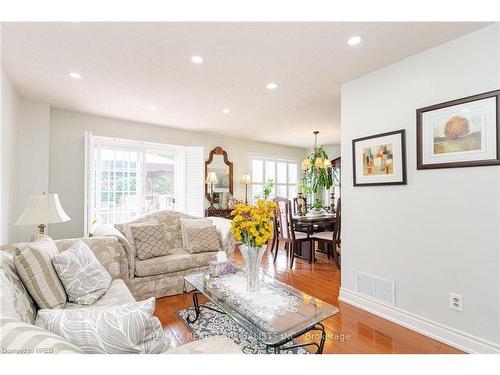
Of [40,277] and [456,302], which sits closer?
[40,277]

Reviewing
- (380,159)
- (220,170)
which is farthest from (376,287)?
(220,170)

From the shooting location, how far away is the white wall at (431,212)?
1.81 m

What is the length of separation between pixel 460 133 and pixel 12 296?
3.04 meters

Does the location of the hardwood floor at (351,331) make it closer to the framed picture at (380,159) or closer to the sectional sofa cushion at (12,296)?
the sectional sofa cushion at (12,296)

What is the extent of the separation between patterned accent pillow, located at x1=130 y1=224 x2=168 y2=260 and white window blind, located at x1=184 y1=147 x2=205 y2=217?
1827 millimetres

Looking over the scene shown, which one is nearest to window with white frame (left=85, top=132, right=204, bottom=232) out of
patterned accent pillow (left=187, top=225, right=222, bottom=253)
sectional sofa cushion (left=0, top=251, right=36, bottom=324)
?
patterned accent pillow (left=187, top=225, right=222, bottom=253)

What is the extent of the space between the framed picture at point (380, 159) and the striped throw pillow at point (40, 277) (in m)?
2.75

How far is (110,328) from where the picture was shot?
901mm

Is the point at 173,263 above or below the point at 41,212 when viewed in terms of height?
below

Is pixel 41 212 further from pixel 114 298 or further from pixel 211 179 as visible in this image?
pixel 211 179

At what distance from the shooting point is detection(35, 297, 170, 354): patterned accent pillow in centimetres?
88

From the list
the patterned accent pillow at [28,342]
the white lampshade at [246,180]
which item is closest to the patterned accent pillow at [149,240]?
the patterned accent pillow at [28,342]

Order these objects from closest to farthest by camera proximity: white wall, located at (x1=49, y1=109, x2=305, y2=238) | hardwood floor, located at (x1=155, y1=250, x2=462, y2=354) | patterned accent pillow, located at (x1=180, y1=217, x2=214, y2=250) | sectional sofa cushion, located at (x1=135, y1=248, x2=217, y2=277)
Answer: hardwood floor, located at (x1=155, y1=250, x2=462, y2=354)
sectional sofa cushion, located at (x1=135, y1=248, x2=217, y2=277)
patterned accent pillow, located at (x1=180, y1=217, x2=214, y2=250)
white wall, located at (x1=49, y1=109, x2=305, y2=238)

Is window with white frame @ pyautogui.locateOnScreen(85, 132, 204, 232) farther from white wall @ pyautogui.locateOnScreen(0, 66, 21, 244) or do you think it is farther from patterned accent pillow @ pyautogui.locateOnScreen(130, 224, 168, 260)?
patterned accent pillow @ pyautogui.locateOnScreen(130, 224, 168, 260)
